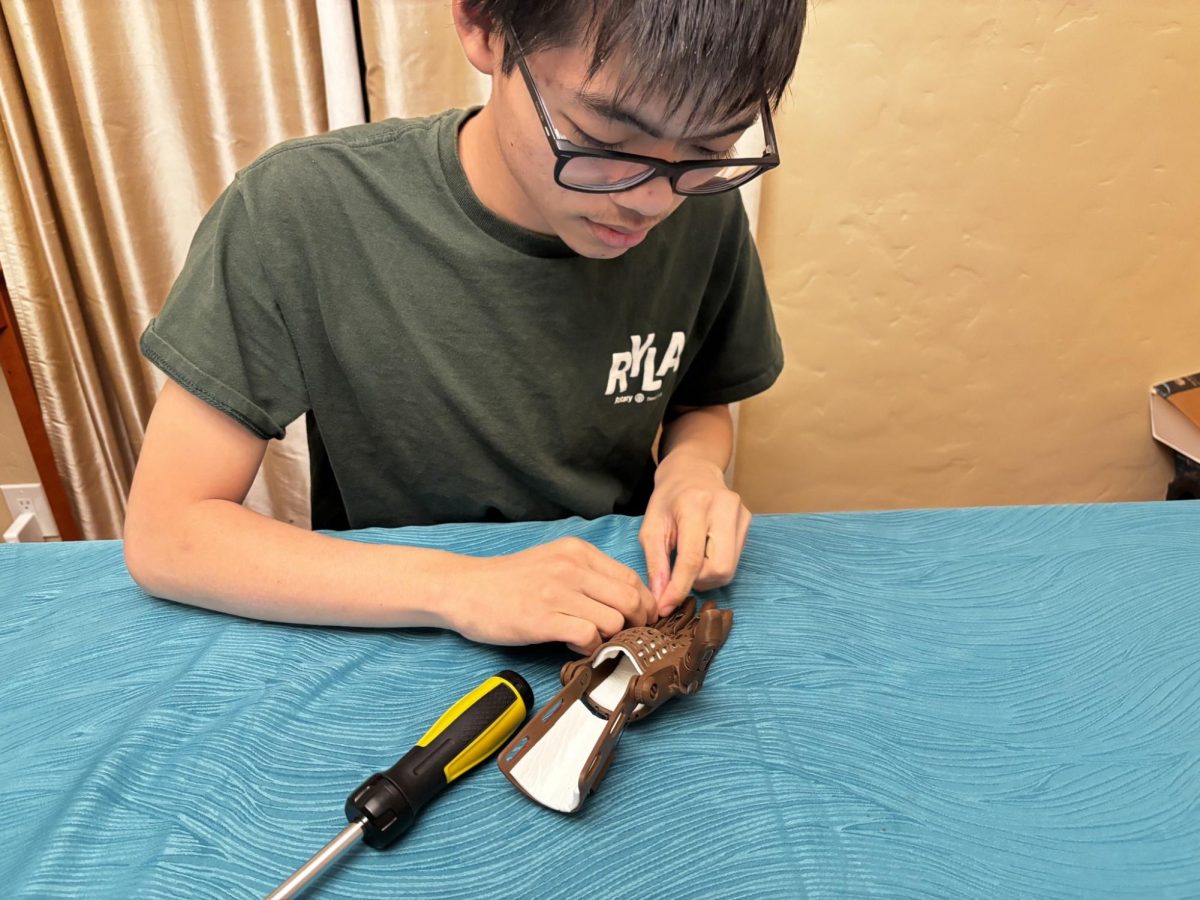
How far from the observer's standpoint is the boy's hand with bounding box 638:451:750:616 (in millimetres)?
648

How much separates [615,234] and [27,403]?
128cm

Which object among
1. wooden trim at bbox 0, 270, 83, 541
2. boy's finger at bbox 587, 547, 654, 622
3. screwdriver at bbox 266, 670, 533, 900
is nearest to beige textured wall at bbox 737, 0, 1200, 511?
boy's finger at bbox 587, 547, 654, 622

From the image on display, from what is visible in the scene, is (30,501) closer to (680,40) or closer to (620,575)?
(620,575)

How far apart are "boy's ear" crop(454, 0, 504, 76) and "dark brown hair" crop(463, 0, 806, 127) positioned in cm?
4

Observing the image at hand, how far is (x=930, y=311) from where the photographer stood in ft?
4.80

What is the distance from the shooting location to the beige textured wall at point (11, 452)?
5.15 feet

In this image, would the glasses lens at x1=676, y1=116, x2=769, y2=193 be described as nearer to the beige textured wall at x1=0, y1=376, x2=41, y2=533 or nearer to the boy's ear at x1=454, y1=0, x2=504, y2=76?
the boy's ear at x1=454, y1=0, x2=504, y2=76

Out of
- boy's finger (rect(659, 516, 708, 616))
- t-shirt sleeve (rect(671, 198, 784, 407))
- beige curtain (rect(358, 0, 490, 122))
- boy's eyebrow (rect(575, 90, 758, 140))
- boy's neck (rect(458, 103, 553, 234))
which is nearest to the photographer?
boy's eyebrow (rect(575, 90, 758, 140))

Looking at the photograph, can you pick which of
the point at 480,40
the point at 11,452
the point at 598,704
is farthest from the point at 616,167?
the point at 11,452

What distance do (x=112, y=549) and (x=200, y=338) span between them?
8.2 inches

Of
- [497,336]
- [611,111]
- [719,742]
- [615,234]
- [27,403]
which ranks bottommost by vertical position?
[27,403]

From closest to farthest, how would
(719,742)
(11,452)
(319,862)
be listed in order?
(319,862)
(719,742)
(11,452)

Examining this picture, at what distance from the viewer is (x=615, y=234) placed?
2.16 ft

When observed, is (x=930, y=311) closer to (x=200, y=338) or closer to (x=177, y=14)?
(x=200, y=338)
